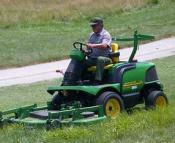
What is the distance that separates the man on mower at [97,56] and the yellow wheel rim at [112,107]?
46 cm

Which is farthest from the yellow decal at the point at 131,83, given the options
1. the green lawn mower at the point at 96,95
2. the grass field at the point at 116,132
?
the grass field at the point at 116,132

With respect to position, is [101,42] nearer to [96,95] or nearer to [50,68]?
[96,95]

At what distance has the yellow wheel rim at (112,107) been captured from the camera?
35.3 ft

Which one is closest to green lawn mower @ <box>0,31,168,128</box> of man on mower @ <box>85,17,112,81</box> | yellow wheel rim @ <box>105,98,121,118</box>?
yellow wheel rim @ <box>105,98,121,118</box>

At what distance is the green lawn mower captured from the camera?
33.7 feet

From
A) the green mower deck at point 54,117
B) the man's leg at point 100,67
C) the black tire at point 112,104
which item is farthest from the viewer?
the man's leg at point 100,67

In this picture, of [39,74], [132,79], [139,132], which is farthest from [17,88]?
[139,132]

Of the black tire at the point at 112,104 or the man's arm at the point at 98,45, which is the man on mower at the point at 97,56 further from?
the black tire at the point at 112,104

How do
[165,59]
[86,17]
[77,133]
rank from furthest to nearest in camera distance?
1. [86,17]
2. [165,59]
3. [77,133]

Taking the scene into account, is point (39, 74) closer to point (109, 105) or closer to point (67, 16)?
point (109, 105)

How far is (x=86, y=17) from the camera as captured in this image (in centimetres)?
3288

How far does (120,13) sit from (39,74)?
15.2 meters

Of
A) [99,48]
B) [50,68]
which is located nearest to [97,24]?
[99,48]

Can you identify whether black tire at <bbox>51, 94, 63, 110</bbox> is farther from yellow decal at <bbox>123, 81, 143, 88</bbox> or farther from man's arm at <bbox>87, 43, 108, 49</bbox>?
yellow decal at <bbox>123, 81, 143, 88</bbox>
